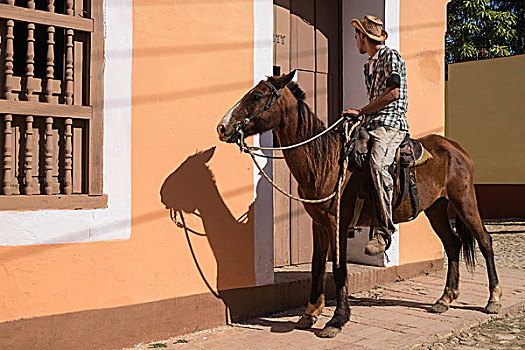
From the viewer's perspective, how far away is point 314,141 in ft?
15.5

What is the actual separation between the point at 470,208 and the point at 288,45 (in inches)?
107

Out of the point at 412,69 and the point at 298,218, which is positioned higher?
the point at 412,69

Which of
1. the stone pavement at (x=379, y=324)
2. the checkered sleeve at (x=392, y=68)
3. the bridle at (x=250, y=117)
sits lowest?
the stone pavement at (x=379, y=324)

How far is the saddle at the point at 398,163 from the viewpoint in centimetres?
482

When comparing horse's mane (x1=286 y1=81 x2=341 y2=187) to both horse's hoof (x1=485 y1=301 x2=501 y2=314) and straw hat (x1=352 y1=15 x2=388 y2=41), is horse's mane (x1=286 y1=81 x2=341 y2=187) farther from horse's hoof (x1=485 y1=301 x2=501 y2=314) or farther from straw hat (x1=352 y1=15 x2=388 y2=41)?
horse's hoof (x1=485 y1=301 x2=501 y2=314)

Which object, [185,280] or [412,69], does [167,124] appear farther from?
[412,69]

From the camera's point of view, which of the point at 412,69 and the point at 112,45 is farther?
the point at 412,69

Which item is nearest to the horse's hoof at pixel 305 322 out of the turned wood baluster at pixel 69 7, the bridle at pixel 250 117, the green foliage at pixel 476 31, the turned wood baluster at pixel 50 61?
the bridle at pixel 250 117

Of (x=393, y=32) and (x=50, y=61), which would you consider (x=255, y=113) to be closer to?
(x=50, y=61)

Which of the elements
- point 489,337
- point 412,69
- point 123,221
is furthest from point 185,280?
point 412,69

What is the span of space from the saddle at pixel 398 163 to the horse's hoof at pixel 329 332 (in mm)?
960

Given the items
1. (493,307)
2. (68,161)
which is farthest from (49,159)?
(493,307)

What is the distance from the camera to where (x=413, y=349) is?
435cm

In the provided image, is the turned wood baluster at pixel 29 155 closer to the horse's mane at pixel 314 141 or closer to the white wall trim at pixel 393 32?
the horse's mane at pixel 314 141
